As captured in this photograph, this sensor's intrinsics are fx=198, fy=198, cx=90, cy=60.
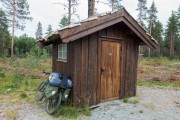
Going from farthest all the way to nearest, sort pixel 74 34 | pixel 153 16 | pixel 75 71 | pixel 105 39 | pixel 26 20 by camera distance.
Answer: pixel 153 16
pixel 26 20
pixel 105 39
pixel 75 71
pixel 74 34

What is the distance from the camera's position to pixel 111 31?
22.8 ft

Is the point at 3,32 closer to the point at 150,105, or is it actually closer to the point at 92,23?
the point at 92,23

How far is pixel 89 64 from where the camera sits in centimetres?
634

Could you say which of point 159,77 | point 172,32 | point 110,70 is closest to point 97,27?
point 110,70

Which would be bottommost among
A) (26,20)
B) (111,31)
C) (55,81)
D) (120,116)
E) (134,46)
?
(120,116)

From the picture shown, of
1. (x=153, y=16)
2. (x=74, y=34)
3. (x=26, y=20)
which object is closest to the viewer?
(x=74, y=34)

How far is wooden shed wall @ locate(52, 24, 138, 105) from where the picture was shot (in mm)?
6031

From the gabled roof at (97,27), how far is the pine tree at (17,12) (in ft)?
72.1

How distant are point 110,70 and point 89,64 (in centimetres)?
105

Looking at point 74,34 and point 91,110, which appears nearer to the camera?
point 74,34

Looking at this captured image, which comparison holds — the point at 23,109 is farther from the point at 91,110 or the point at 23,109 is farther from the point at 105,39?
the point at 105,39

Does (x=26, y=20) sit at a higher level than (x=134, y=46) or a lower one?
higher

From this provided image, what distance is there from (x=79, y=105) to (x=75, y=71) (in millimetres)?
1078

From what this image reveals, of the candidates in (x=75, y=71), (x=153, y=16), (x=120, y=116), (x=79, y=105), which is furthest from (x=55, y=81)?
(x=153, y=16)
